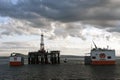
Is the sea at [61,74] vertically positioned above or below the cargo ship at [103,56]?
below

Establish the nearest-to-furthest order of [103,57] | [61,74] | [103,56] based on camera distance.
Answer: [61,74]
[103,56]
[103,57]

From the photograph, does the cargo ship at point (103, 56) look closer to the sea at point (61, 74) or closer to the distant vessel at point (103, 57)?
the distant vessel at point (103, 57)

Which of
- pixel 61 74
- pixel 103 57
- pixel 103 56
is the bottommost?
pixel 61 74


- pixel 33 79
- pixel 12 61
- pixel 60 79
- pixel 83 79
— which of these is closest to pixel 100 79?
pixel 83 79

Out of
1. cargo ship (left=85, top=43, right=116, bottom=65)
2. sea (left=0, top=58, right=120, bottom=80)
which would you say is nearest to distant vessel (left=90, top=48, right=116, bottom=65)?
cargo ship (left=85, top=43, right=116, bottom=65)

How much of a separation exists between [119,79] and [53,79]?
17.5m

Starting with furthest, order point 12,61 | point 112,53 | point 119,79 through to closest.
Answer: point 12,61
point 112,53
point 119,79

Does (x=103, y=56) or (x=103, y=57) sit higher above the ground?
(x=103, y=56)

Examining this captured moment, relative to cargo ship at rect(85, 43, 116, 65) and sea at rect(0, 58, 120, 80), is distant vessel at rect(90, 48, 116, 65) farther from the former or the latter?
sea at rect(0, 58, 120, 80)

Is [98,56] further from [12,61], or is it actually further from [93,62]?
[12,61]

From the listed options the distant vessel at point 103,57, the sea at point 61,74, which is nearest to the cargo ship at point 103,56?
the distant vessel at point 103,57

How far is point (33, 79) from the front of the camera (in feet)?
278

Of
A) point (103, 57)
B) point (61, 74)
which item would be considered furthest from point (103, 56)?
point (61, 74)

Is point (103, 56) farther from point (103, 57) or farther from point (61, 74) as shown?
point (61, 74)
